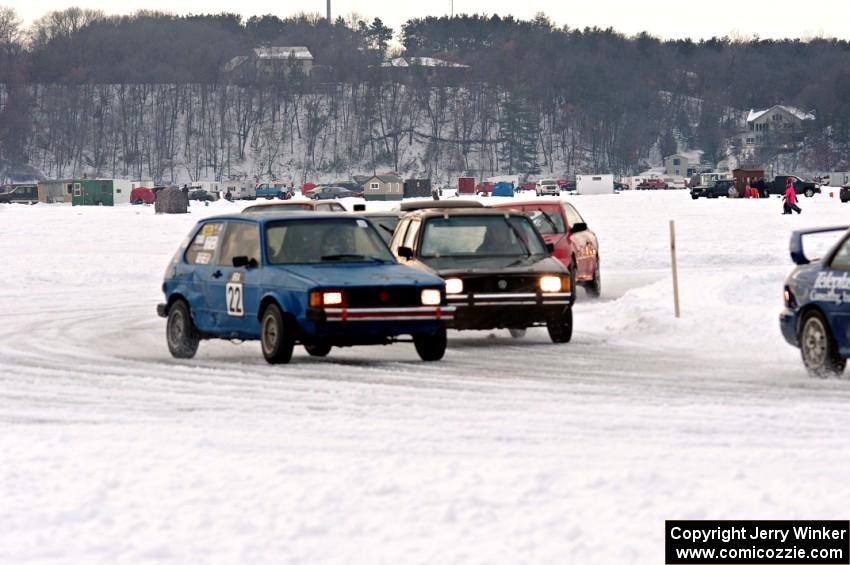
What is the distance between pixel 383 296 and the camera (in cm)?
1572

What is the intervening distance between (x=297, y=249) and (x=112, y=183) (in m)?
112

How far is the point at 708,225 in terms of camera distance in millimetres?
53688

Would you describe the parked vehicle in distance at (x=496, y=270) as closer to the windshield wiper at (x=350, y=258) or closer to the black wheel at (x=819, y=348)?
the windshield wiper at (x=350, y=258)

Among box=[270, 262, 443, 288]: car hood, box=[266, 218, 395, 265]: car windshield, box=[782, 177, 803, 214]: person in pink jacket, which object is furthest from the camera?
box=[782, 177, 803, 214]: person in pink jacket

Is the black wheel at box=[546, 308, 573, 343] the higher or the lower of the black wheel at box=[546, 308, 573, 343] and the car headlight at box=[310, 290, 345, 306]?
the lower

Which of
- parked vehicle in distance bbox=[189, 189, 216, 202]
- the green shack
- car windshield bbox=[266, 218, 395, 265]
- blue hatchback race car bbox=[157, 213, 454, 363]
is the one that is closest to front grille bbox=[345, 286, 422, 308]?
blue hatchback race car bbox=[157, 213, 454, 363]

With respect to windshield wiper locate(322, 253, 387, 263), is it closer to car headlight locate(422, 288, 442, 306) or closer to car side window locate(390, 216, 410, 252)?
car headlight locate(422, 288, 442, 306)

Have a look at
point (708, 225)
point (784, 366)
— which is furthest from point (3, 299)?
point (708, 225)

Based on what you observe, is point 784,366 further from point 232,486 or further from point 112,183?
point 112,183

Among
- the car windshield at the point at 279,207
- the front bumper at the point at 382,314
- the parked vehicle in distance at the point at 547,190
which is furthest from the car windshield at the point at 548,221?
the parked vehicle in distance at the point at 547,190

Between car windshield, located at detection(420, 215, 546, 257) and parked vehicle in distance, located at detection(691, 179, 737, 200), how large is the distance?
75816 mm

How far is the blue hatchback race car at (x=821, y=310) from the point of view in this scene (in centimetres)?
1402

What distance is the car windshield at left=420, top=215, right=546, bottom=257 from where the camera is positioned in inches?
755

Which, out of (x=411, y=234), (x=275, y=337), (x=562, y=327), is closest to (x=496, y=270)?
(x=562, y=327)
